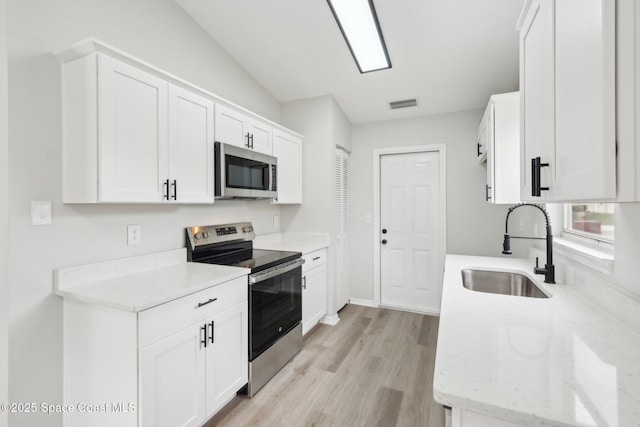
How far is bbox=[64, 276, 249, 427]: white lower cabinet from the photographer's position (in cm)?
142

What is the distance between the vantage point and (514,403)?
705 mm

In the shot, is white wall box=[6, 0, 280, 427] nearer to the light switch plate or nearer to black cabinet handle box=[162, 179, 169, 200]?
the light switch plate

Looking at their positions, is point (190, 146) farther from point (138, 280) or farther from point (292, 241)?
point (292, 241)

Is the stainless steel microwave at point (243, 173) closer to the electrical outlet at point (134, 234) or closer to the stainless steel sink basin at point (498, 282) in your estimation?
the electrical outlet at point (134, 234)

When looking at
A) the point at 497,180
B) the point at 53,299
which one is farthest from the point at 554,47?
the point at 53,299

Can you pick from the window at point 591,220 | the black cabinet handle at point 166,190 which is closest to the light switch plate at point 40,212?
the black cabinet handle at point 166,190

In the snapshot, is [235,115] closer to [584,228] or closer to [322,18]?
[322,18]

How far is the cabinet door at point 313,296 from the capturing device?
2939mm

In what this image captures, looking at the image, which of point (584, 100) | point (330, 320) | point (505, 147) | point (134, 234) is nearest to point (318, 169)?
point (330, 320)

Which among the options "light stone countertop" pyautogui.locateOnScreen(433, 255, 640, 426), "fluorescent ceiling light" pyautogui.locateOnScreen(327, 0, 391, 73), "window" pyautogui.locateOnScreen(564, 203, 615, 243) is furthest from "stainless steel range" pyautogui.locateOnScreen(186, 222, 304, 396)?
"window" pyautogui.locateOnScreen(564, 203, 615, 243)

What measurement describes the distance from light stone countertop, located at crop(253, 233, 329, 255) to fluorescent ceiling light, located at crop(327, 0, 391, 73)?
6.12ft

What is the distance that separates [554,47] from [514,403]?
1118mm

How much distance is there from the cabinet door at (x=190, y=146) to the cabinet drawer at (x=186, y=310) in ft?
2.20

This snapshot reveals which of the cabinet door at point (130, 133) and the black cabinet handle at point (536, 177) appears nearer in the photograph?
the black cabinet handle at point (536, 177)
